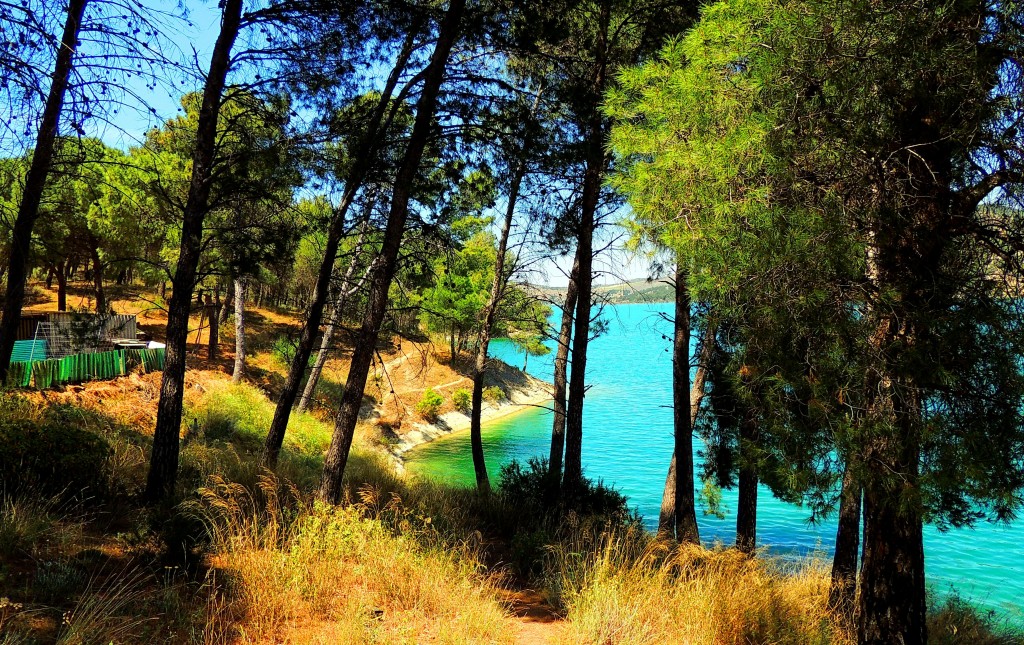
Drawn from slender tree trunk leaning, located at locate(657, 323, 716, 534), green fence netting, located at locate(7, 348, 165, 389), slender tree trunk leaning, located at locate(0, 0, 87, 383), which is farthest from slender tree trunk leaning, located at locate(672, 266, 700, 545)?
green fence netting, located at locate(7, 348, 165, 389)

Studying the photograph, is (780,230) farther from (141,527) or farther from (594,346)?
(594,346)

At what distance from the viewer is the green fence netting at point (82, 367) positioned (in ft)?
40.1

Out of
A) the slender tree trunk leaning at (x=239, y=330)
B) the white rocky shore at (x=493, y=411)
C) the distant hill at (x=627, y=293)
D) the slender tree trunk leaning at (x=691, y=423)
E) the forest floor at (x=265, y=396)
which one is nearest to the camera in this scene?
the forest floor at (x=265, y=396)

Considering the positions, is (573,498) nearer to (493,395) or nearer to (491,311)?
(491,311)

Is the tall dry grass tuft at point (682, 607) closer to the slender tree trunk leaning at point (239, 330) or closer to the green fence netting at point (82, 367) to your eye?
the green fence netting at point (82, 367)

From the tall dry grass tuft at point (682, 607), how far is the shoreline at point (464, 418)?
13.2 meters

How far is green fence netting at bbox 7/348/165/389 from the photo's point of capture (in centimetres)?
1223

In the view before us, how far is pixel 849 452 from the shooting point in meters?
4.65

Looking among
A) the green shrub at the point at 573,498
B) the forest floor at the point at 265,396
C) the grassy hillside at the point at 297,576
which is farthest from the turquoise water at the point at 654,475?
the forest floor at the point at 265,396

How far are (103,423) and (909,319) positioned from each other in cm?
1196

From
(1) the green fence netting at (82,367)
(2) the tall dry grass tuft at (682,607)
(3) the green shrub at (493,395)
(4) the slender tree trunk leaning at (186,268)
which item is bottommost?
(3) the green shrub at (493,395)

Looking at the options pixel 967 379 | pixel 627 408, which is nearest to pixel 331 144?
pixel 967 379

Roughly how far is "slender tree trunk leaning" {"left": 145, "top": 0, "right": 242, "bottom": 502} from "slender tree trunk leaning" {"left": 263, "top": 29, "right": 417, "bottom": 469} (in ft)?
7.17

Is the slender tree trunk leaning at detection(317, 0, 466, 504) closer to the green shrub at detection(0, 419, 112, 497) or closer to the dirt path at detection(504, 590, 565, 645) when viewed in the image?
the green shrub at detection(0, 419, 112, 497)
